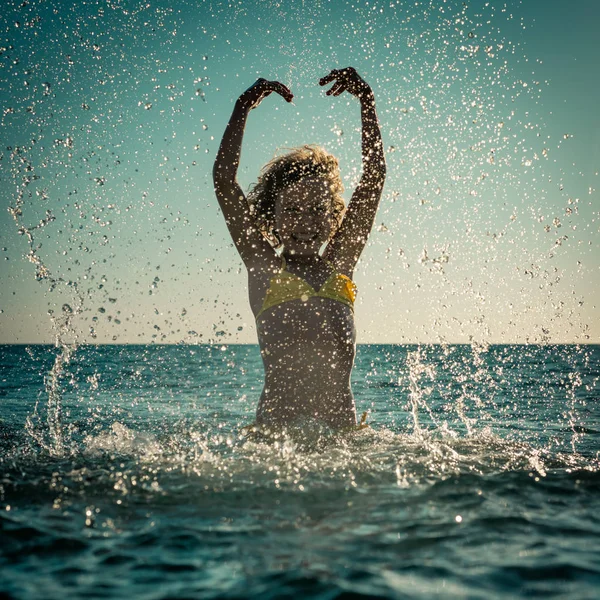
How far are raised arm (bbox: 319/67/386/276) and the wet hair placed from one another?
20cm

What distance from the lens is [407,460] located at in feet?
11.5

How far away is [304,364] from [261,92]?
83.3 inches

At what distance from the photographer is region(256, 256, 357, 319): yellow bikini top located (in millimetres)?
3930

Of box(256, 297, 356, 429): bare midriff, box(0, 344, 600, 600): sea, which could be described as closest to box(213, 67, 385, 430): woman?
box(256, 297, 356, 429): bare midriff

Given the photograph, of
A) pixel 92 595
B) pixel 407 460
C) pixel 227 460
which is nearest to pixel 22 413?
pixel 227 460

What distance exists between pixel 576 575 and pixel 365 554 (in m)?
0.72

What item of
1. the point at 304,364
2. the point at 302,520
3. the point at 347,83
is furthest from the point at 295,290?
the point at 302,520

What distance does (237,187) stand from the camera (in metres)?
4.04

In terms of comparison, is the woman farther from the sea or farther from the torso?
the sea

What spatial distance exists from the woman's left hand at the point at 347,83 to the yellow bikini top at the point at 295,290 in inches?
58.1

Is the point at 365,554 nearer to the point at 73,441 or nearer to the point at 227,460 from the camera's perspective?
the point at 227,460


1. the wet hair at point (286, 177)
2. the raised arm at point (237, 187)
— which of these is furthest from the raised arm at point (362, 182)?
the raised arm at point (237, 187)

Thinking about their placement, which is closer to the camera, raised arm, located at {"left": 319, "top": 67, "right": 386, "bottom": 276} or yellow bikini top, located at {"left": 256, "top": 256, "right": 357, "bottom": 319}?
yellow bikini top, located at {"left": 256, "top": 256, "right": 357, "bottom": 319}

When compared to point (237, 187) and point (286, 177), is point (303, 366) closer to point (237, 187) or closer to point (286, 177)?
point (237, 187)
